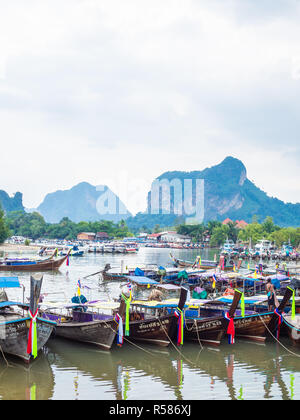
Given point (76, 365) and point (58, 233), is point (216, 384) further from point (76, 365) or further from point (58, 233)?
point (58, 233)

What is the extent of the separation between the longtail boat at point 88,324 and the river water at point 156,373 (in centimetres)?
35

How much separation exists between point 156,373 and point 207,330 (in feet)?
11.4

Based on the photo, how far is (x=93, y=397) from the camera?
11547 millimetres

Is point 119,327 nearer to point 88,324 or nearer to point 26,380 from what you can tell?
point 88,324

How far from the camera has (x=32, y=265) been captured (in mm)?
45562

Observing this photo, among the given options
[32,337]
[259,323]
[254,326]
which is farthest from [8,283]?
[259,323]

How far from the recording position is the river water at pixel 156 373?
1190 cm

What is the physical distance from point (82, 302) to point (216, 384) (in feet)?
27.4

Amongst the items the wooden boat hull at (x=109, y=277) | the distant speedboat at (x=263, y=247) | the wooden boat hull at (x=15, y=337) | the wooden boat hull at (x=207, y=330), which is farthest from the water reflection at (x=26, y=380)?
the distant speedboat at (x=263, y=247)

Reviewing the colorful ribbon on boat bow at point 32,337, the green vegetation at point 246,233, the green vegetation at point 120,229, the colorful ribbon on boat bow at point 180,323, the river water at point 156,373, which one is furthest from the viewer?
the green vegetation at point 120,229

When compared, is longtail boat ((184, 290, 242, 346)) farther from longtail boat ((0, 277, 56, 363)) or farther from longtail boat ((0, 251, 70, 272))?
longtail boat ((0, 251, 70, 272))

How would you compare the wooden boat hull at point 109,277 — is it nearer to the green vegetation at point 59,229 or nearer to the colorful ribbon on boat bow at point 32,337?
the colorful ribbon on boat bow at point 32,337

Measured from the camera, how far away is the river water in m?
11.9
